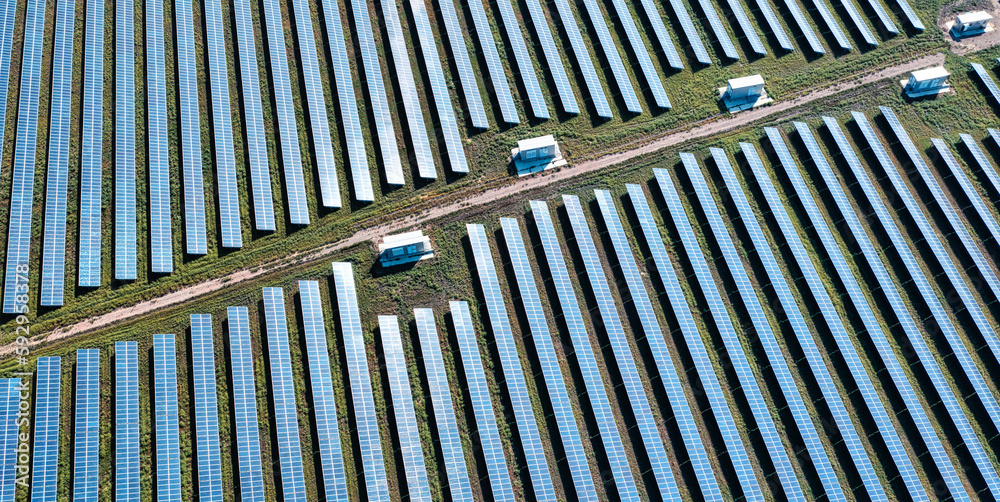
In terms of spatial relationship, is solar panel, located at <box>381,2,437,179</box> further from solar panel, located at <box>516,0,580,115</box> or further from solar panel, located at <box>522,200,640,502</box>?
solar panel, located at <box>516,0,580,115</box>

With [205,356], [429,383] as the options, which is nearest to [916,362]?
[429,383]

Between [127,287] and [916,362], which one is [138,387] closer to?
[127,287]

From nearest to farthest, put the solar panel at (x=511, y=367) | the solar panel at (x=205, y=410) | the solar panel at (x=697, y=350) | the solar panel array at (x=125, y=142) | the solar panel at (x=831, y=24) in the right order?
the solar panel at (x=205, y=410) → the solar panel at (x=511, y=367) → the solar panel at (x=697, y=350) → the solar panel array at (x=125, y=142) → the solar panel at (x=831, y=24)

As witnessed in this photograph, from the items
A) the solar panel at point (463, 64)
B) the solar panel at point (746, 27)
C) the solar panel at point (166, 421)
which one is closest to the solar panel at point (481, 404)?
the solar panel at point (463, 64)

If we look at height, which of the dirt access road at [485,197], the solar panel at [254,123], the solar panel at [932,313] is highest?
the solar panel at [254,123]

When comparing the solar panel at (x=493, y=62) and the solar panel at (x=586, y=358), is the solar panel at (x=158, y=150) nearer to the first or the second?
the solar panel at (x=493, y=62)

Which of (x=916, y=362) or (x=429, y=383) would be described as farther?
(x=916, y=362)

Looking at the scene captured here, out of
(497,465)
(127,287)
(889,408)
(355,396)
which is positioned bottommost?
(889,408)
